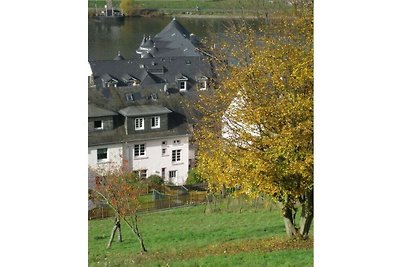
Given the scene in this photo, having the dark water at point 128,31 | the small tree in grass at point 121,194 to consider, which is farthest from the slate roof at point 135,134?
the dark water at point 128,31

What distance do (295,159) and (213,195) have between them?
74cm

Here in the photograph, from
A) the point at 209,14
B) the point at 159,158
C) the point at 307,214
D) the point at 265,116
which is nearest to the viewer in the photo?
the point at 265,116

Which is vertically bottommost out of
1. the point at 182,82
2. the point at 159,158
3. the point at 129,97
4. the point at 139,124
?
the point at 159,158

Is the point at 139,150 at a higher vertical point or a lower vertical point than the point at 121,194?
higher

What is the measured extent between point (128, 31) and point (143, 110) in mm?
684

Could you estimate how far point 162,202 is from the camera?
889 centimetres

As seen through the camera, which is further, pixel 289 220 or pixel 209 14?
pixel 209 14

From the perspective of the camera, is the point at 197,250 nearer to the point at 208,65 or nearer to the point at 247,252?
the point at 247,252

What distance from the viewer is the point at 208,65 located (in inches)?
346

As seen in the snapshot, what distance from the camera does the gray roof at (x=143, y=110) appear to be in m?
8.80

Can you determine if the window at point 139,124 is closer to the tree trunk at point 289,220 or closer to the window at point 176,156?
the window at point 176,156

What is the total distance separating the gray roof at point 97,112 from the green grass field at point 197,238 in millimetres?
850

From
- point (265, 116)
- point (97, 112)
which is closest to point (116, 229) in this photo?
point (97, 112)

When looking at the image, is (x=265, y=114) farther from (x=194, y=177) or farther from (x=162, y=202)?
(x=162, y=202)
